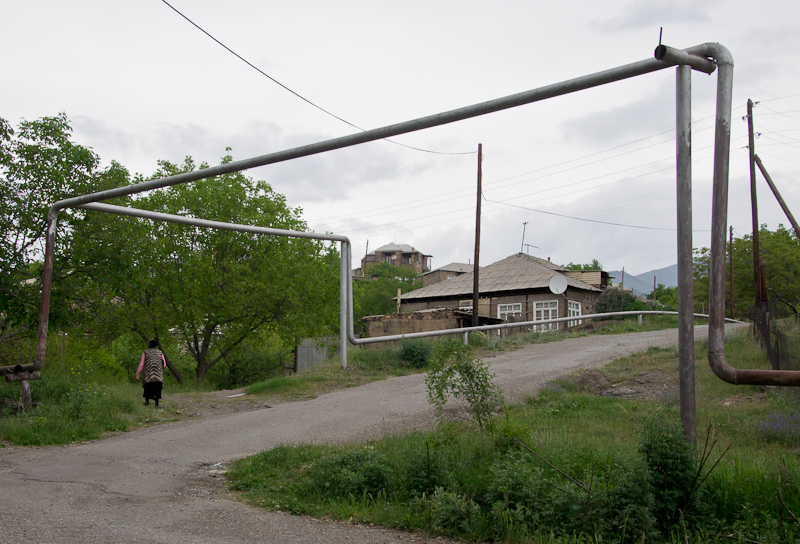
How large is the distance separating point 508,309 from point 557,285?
7.03 m

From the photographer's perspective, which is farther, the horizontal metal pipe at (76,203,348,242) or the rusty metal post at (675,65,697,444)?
the horizontal metal pipe at (76,203,348,242)

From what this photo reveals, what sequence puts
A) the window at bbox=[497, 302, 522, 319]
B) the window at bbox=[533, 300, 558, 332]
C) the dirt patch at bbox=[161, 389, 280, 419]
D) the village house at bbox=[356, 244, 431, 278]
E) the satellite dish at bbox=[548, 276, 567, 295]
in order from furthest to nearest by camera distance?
the village house at bbox=[356, 244, 431, 278]
the window at bbox=[497, 302, 522, 319]
the window at bbox=[533, 300, 558, 332]
the satellite dish at bbox=[548, 276, 567, 295]
the dirt patch at bbox=[161, 389, 280, 419]

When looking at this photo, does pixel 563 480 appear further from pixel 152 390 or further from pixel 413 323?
pixel 413 323

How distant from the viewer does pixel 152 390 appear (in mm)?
14867

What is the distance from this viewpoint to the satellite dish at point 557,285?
35.8 m

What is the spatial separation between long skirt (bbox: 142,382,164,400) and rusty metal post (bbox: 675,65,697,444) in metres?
11.9

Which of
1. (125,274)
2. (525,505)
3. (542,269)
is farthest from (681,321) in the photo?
(542,269)

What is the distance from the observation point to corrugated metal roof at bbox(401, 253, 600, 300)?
4217 centimetres

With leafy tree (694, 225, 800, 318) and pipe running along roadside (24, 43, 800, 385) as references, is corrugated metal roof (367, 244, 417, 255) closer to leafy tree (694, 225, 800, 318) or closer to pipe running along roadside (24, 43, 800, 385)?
leafy tree (694, 225, 800, 318)

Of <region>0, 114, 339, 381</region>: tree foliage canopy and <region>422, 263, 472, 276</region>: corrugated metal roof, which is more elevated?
<region>422, 263, 472, 276</region>: corrugated metal roof

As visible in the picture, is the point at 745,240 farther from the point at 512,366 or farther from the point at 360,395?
the point at 360,395

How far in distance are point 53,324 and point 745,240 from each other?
43121 millimetres

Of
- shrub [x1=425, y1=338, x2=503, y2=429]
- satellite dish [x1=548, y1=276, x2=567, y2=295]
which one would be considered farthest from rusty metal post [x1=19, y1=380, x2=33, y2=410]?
satellite dish [x1=548, y1=276, x2=567, y2=295]

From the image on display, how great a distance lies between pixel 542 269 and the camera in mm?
43906
